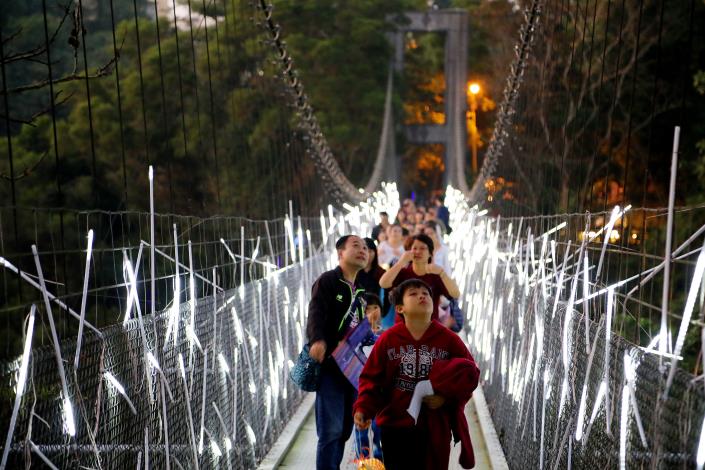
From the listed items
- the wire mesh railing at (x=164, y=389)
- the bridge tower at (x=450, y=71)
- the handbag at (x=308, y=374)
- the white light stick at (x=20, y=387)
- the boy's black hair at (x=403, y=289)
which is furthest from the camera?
the bridge tower at (x=450, y=71)

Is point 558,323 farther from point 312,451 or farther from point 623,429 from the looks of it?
point 312,451

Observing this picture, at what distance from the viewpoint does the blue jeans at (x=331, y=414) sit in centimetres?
391

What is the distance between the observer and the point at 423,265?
5082mm

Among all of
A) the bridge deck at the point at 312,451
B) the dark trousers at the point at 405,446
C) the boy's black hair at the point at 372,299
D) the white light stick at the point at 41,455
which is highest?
the white light stick at the point at 41,455

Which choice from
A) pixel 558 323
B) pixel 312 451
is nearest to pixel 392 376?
pixel 558 323

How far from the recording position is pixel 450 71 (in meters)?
42.3

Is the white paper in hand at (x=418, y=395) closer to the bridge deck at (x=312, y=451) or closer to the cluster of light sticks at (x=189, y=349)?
the cluster of light sticks at (x=189, y=349)

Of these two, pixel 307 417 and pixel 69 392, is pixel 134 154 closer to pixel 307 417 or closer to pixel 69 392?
pixel 307 417

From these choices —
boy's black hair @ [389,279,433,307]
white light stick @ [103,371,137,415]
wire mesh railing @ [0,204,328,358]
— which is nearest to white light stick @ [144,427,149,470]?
white light stick @ [103,371,137,415]

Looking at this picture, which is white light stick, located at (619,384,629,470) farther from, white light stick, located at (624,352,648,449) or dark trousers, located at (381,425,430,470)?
dark trousers, located at (381,425,430,470)

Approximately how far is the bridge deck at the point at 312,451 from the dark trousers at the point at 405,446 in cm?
143

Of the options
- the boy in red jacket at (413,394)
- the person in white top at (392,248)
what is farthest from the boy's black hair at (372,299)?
the person in white top at (392,248)

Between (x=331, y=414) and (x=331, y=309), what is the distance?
34cm

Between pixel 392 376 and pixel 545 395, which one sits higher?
pixel 392 376
